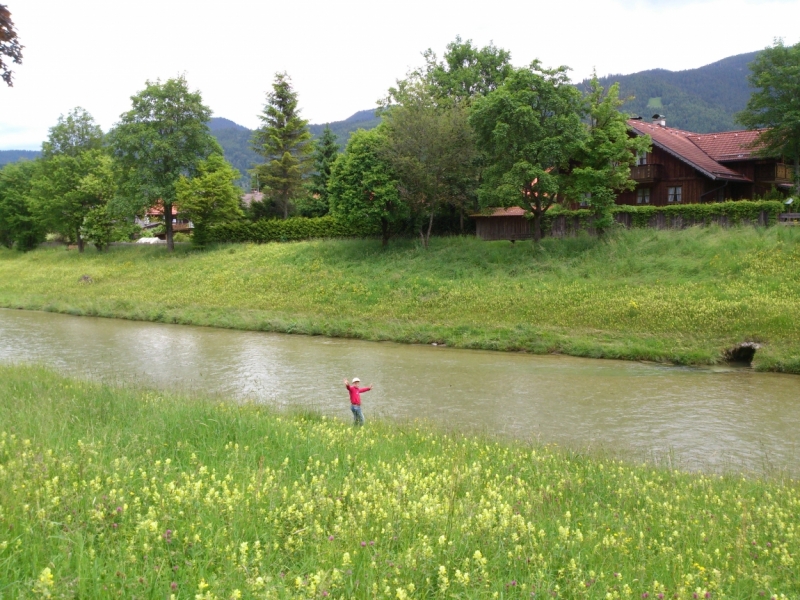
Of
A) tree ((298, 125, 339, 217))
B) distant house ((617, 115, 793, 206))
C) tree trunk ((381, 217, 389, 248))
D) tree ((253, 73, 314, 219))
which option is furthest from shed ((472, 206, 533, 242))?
tree ((253, 73, 314, 219))

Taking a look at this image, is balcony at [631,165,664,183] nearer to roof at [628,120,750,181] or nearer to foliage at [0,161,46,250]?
roof at [628,120,750,181]

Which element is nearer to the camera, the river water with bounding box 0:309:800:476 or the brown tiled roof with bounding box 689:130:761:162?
the river water with bounding box 0:309:800:476

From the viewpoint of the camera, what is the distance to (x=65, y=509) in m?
4.80

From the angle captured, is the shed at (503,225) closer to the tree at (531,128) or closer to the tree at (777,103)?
the tree at (531,128)

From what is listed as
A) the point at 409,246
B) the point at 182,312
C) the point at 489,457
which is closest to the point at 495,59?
the point at 409,246

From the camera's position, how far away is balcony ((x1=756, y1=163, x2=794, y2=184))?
133ft

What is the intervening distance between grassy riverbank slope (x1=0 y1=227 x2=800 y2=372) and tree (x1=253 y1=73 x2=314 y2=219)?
1156 cm

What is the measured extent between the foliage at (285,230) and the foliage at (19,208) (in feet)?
84.5

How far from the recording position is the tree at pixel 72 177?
5878cm

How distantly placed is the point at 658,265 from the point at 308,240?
27.1 m

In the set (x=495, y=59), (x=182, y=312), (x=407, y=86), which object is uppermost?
(x=495, y=59)

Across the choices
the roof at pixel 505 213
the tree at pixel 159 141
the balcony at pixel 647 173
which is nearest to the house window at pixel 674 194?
the balcony at pixel 647 173

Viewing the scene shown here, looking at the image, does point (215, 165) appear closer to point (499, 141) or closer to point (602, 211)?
point (499, 141)

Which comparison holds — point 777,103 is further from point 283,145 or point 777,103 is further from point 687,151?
point 283,145
